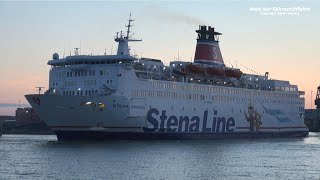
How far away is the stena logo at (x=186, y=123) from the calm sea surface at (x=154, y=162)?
17.5ft

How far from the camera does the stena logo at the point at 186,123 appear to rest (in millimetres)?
72000

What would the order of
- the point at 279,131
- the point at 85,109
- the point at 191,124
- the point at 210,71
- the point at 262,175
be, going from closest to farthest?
the point at 262,175, the point at 85,109, the point at 191,124, the point at 210,71, the point at 279,131

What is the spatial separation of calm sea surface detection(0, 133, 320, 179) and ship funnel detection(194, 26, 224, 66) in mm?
23161

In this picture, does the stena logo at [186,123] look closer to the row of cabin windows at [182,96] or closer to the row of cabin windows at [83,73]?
the row of cabin windows at [182,96]

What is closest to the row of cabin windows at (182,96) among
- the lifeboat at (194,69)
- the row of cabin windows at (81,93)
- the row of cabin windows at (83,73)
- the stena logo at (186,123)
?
the stena logo at (186,123)

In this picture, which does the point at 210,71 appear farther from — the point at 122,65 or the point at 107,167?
the point at 107,167

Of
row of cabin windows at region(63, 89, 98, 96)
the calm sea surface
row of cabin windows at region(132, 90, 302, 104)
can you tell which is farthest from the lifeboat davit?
the calm sea surface

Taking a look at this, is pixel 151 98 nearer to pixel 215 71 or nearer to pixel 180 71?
pixel 180 71

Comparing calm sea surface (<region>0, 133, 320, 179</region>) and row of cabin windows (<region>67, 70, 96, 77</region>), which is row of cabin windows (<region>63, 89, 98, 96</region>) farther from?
calm sea surface (<region>0, 133, 320, 179</region>)

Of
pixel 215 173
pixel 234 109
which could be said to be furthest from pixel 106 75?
pixel 215 173

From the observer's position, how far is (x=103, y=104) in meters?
67.3

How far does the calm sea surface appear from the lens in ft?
140

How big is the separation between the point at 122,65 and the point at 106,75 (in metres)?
1.98

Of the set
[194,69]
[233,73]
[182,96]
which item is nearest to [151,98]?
[182,96]
